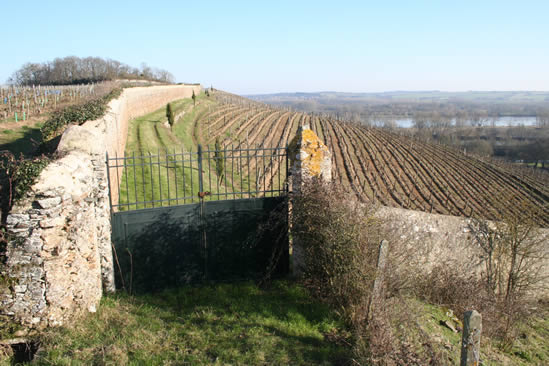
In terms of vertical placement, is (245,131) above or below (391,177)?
above

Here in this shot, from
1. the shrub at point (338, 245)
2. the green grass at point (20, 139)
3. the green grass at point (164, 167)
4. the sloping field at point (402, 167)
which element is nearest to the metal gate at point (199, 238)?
the green grass at point (164, 167)

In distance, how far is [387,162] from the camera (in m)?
30.7

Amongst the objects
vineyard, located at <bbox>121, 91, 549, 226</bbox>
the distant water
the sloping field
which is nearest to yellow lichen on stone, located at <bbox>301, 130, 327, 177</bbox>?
vineyard, located at <bbox>121, 91, 549, 226</bbox>

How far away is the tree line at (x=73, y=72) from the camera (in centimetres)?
5262

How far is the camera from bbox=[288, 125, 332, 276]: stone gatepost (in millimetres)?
7246

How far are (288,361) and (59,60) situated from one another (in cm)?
7223

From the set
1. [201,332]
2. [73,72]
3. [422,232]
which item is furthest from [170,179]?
[73,72]

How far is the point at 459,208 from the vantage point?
2470 centimetres

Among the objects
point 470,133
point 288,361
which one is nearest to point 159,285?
point 288,361

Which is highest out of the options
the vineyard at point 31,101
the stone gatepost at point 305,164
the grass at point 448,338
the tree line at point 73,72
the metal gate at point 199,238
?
the tree line at point 73,72

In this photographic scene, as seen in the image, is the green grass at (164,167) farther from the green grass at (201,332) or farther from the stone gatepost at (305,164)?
the green grass at (201,332)

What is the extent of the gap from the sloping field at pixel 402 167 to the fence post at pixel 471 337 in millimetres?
17913

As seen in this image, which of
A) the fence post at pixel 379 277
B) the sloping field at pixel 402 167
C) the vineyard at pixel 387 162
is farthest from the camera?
the sloping field at pixel 402 167

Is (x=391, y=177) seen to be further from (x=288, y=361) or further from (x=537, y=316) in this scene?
(x=288, y=361)
